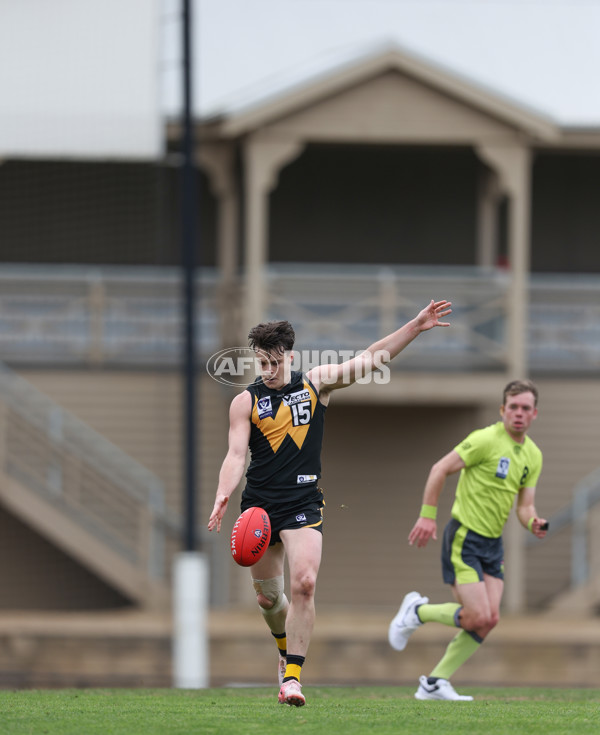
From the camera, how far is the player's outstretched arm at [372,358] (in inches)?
283

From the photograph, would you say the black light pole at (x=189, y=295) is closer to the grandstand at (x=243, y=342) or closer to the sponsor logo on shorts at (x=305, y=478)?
the grandstand at (x=243, y=342)

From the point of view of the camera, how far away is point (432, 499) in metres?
8.27

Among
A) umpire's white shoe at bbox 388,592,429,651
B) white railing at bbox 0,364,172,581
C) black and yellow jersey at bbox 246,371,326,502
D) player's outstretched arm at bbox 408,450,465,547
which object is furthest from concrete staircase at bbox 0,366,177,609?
black and yellow jersey at bbox 246,371,326,502

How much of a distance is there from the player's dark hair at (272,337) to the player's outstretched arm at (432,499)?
155cm

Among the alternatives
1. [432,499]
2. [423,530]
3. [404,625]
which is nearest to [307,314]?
[404,625]

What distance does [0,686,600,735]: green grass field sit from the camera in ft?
20.9

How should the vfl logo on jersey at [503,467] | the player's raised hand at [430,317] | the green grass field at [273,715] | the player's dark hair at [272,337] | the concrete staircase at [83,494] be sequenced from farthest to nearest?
the concrete staircase at [83,494]
the vfl logo on jersey at [503,467]
the player's raised hand at [430,317]
the player's dark hair at [272,337]
the green grass field at [273,715]

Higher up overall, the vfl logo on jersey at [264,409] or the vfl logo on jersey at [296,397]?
the vfl logo on jersey at [296,397]

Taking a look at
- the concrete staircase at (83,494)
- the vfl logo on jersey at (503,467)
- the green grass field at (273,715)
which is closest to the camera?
the green grass field at (273,715)

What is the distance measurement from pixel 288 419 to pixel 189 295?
256 inches

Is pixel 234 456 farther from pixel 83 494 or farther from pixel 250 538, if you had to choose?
pixel 83 494

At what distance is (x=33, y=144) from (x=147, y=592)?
595 centimetres

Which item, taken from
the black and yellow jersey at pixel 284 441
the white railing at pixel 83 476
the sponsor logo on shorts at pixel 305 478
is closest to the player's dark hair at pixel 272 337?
the black and yellow jersey at pixel 284 441

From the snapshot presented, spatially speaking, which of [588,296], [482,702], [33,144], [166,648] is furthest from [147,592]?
[482,702]
